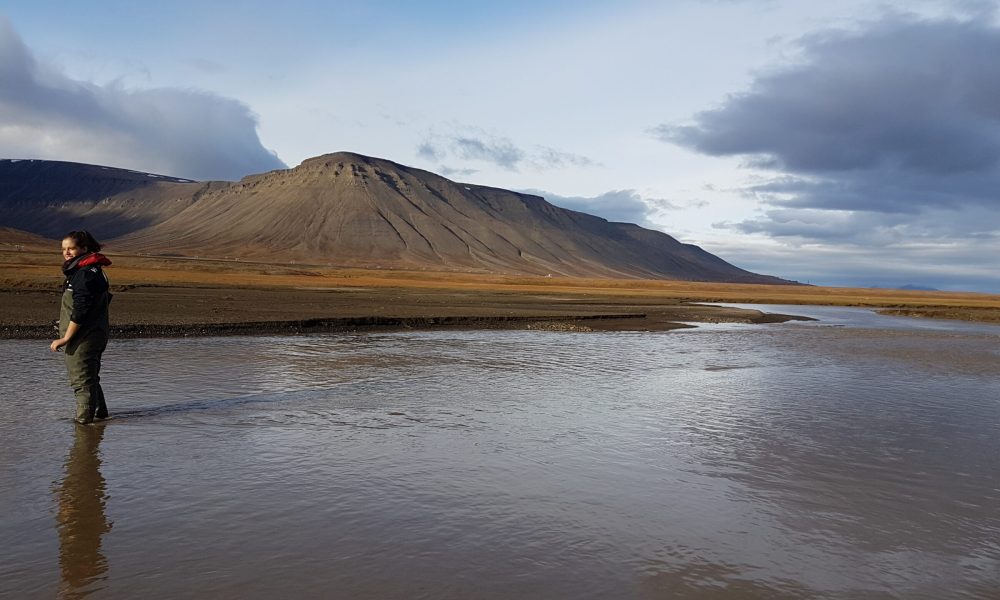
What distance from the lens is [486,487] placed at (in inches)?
267

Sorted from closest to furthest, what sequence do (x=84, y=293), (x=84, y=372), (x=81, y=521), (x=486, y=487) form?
1. (x=81, y=521)
2. (x=486, y=487)
3. (x=84, y=293)
4. (x=84, y=372)

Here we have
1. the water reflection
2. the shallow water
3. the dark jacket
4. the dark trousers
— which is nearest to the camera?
the water reflection

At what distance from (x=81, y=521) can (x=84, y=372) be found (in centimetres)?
383

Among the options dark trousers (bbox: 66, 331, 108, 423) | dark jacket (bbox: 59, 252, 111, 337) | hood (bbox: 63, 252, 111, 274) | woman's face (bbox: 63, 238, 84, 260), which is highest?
woman's face (bbox: 63, 238, 84, 260)

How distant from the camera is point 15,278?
40.9 m

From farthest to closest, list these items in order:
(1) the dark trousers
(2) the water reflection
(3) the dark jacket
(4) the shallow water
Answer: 1. (1) the dark trousers
2. (3) the dark jacket
3. (4) the shallow water
4. (2) the water reflection

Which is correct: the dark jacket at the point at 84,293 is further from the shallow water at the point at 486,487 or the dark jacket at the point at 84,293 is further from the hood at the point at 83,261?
the shallow water at the point at 486,487

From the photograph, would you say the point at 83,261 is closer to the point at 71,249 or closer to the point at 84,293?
the point at 71,249

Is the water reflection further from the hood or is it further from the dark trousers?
the hood

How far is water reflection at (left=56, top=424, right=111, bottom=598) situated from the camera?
4535 mm

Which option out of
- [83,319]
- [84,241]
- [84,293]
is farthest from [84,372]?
[84,241]

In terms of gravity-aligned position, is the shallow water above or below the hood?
below

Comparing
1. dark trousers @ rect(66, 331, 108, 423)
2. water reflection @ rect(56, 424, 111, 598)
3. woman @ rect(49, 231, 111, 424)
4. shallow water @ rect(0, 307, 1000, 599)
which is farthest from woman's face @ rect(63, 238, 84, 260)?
water reflection @ rect(56, 424, 111, 598)

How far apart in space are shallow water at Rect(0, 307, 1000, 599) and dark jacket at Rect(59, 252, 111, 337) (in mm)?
1324
